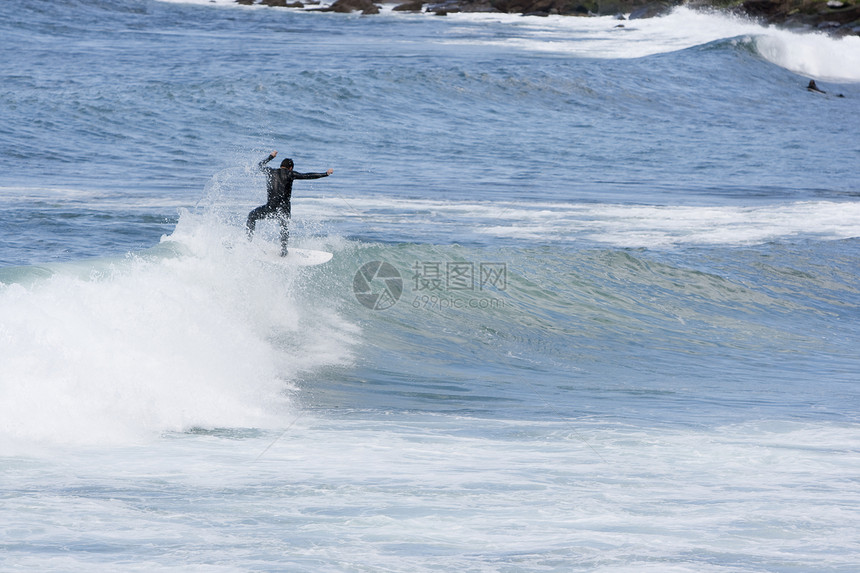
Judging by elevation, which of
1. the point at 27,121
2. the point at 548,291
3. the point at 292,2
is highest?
the point at 292,2

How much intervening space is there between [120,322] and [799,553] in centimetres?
649

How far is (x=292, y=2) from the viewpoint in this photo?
3282 inches

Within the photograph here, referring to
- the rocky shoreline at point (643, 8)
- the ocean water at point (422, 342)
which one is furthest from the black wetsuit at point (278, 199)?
the rocky shoreline at point (643, 8)

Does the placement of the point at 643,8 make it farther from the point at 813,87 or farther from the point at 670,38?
the point at 813,87

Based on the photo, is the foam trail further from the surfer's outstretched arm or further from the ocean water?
the surfer's outstretched arm

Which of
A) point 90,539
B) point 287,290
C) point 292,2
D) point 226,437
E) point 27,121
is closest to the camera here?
point 90,539

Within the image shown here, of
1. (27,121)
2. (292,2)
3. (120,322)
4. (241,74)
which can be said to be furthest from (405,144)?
(292,2)

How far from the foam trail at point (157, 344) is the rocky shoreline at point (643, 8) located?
52812 mm

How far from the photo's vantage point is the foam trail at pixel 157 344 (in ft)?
27.3

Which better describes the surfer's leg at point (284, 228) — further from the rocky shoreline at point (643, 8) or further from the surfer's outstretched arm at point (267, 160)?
the rocky shoreline at point (643, 8)

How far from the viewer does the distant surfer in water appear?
12758 millimetres

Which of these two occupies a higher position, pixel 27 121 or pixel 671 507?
pixel 27 121

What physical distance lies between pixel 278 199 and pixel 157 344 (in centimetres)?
355

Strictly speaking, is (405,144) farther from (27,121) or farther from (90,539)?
(90,539)
